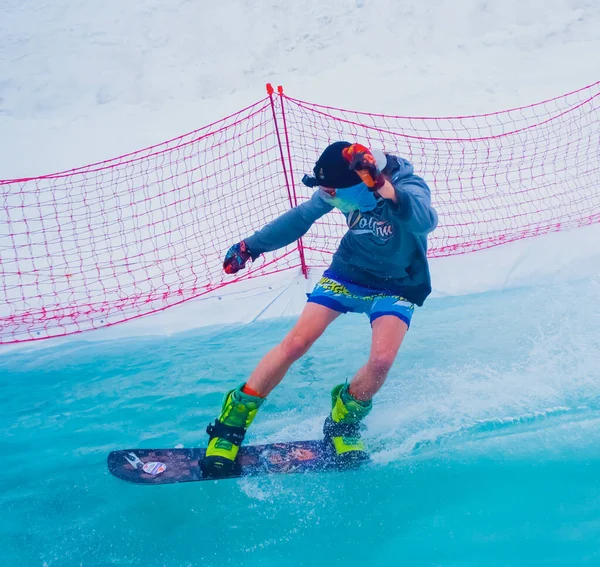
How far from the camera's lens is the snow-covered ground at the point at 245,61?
809cm

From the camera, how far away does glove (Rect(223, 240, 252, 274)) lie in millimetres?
3082

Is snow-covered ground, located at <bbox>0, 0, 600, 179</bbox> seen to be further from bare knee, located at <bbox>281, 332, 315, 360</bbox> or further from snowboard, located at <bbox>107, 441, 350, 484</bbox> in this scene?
bare knee, located at <bbox>281, 332, 315, 360</bbox>

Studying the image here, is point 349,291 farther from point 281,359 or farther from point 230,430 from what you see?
point 230,430

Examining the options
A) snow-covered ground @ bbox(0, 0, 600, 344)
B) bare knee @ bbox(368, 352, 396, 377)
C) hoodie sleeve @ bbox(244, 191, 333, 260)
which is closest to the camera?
bare knee @ bbox(368, 352, 396, 377)

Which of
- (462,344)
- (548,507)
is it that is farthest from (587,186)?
(548,507)

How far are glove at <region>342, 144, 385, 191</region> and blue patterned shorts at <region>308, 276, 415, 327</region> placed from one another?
717 mm

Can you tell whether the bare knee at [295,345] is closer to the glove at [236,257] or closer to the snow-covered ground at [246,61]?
the glove at [236,257]

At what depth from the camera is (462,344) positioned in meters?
4.04

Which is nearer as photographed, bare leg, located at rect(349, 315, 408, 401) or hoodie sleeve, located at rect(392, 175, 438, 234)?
hoodie sleeve, located at rect(392, 175, 438, 234)

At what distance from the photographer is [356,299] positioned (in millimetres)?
3000

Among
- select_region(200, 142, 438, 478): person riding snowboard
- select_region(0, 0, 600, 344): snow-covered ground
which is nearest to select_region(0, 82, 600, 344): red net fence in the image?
select_region(0, 0, 600, 344): snow-covered ground

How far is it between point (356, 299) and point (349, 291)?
0.05m

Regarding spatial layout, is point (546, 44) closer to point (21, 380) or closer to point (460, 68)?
point (460, 68)

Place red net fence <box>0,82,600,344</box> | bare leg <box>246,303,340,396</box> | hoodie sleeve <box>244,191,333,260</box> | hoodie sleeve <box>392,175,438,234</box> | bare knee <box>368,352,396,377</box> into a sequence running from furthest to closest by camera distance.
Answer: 1. red net fence <box>0,82,600,344</box>
2. hoodie sleeve <box>244,191,333,260</box>
3. bare leg <box>246,303,340,396</box>
4. bare knee <box>368,352,396,377</box>
5. hoodie sleeve <box>392,175,438,234</box>
